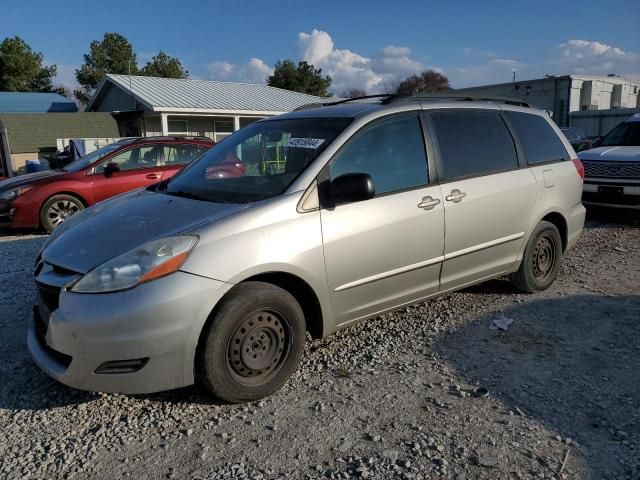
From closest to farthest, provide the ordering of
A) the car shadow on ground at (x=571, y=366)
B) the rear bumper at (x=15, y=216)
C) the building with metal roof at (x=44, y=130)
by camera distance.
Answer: the car shadow on ground at (x=571, y=366) → the rear bumper at (x=15, y=216) → the building with metal roof at (x=44, y=130)

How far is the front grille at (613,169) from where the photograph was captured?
27.6 ft

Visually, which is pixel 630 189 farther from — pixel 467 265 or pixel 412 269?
pixel 412 269

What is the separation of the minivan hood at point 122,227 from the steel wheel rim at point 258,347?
0.67m

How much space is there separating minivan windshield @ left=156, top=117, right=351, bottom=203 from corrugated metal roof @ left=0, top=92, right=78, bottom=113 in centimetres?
3349

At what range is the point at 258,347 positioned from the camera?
10.3 feet

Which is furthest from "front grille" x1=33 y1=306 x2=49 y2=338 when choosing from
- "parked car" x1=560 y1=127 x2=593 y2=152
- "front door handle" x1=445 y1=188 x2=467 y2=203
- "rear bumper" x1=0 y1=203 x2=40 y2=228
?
"parked car" x1=560 y1=127 x2=593 y2=152

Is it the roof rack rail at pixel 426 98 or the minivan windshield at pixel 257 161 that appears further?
the roof rack rail at pixel 426 98

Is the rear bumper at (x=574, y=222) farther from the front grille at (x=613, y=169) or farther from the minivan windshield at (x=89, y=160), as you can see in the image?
the minivan windshield at (x=89, y=160)

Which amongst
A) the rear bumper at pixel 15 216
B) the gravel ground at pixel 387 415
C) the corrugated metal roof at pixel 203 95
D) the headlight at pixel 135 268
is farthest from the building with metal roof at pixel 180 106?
the headlight at pixel 135 268

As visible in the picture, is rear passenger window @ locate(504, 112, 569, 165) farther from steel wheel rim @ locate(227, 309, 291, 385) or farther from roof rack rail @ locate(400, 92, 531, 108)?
steel wheel rim @ locate(227, 309, 291, 385)

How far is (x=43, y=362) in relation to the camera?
2934 millimetres

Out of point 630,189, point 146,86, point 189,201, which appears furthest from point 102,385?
point 146,86

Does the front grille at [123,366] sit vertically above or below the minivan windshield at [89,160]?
below

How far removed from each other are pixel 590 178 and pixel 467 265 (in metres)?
5.99
